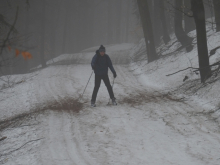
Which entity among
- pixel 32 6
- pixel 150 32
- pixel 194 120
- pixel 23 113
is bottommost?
pixel 194 120

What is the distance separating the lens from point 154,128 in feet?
20.3

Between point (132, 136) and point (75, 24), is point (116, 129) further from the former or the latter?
point (75, 24)

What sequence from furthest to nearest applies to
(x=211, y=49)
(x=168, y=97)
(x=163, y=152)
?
1. (x=211, y=49)
2. (x=168, y=97)
3. (x=163, y=152)

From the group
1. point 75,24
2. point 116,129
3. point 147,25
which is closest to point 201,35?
point 116,129

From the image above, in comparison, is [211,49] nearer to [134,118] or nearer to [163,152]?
[134,118]

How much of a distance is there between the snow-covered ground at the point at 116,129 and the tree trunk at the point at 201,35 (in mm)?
1045

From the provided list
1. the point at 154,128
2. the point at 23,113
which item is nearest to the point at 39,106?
the point at 23,113

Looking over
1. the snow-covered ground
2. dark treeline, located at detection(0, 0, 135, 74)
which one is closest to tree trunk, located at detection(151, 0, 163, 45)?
the snow-covered ground

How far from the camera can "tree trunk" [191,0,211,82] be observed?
8227mm

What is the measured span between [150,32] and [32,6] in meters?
19.1

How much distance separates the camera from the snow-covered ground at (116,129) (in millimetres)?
4828

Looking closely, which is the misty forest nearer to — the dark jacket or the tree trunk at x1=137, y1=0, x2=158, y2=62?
the dark jacket

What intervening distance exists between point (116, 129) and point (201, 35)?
465 centimetres

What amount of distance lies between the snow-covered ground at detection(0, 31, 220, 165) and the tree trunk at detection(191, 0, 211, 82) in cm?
104
